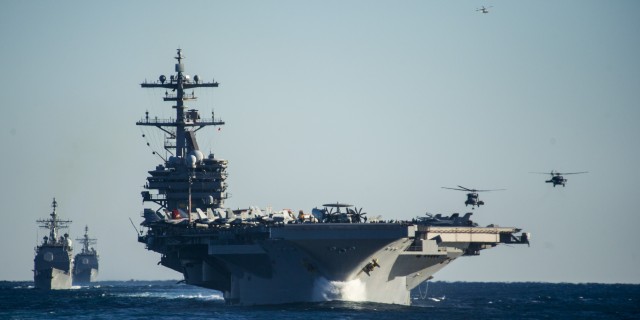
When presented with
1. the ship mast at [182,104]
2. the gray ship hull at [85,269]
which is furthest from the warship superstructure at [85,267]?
the ship mast at [182,104]

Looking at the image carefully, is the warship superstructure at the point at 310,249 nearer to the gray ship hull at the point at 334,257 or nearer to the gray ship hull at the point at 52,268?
the gray ship hull at the point at 334,257

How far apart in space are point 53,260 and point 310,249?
81436 millimetres

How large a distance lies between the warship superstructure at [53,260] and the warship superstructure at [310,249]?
60392 millimetres

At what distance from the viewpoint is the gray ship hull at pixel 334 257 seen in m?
45.5

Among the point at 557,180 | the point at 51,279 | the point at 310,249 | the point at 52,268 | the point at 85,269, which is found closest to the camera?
the point at 310,249

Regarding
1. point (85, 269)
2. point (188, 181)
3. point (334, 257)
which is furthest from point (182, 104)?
point (85, 269)

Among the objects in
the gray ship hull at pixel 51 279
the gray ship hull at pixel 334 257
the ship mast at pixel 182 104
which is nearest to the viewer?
the gray ship hull at pixel 334 257

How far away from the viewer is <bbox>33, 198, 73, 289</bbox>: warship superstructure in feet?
397

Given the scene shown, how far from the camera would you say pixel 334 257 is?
46.6 m

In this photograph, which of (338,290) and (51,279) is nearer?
(338,290)

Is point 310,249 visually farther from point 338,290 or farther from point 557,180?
point 557,180

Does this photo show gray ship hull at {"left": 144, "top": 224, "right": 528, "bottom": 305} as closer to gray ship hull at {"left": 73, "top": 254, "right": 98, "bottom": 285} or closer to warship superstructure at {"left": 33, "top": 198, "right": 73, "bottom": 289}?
warship superstructure at {"left": 33, "top": 198, "right": 73, "bottom": 289}

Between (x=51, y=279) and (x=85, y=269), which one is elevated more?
(x=85, y=269)

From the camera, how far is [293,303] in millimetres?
50031
